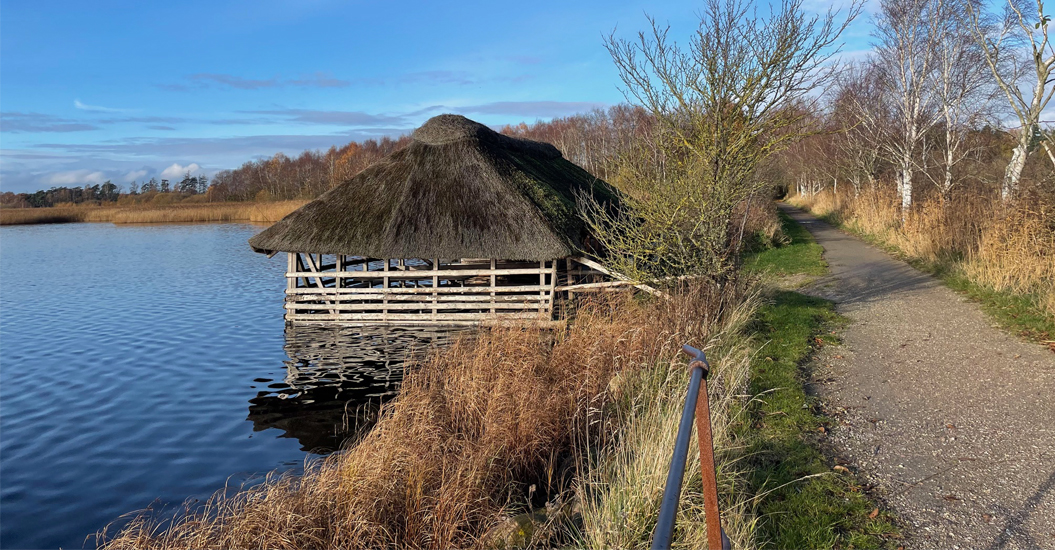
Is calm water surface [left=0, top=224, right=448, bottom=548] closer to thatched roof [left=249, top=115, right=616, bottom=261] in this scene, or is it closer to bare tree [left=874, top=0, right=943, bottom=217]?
thatched roof [left=249, top=115, right=616, bottom=261]

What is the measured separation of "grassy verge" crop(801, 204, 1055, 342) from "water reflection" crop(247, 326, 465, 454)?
8.45 metres

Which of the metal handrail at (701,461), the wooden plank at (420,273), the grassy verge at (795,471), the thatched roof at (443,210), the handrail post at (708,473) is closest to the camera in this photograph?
the metal handrail at (701,461)

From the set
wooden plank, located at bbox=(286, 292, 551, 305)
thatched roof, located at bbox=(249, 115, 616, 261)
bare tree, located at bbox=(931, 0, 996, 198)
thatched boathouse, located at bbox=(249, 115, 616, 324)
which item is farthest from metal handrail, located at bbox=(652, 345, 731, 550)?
bare tree, located at bbox=(931, 0, 996, 198)

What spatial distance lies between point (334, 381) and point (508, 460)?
6.04m

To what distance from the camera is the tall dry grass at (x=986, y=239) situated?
10.7 m

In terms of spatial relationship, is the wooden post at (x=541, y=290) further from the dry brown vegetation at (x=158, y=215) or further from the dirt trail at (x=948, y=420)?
the dry brown vegetation at (x=158, y=215)

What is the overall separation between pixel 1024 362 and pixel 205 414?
431 inches

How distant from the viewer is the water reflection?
930cm

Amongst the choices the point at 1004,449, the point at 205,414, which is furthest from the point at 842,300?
the point at 205,414

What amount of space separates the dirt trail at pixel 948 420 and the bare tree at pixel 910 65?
12.9m

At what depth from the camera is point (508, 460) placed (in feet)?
20.5

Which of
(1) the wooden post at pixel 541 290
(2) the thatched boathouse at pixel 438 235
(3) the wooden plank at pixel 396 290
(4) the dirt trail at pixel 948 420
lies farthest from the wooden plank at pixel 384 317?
(4) the dirt trail at pixel 948 420

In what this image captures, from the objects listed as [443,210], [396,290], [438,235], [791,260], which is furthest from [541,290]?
[791,260]

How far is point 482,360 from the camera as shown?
8.02 m
